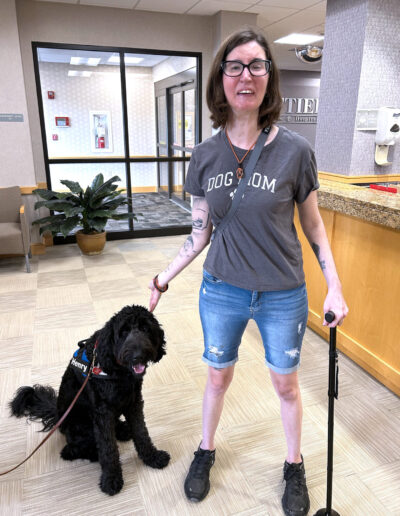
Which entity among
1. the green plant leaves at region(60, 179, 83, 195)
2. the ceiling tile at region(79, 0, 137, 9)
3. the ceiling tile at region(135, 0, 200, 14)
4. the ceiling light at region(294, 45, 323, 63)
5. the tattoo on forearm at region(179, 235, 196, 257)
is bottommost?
the green plant leaves at region(60, 179, 83, 195)

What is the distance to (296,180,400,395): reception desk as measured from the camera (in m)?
2.12

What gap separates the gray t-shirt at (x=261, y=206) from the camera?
3.83ft

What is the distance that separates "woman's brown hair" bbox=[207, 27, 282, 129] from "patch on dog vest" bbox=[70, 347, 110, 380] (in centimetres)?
101

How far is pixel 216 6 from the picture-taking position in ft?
14.8

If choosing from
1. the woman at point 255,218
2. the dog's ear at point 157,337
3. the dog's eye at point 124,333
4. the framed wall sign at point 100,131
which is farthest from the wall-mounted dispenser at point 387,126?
the framed wall sign at point 100,131

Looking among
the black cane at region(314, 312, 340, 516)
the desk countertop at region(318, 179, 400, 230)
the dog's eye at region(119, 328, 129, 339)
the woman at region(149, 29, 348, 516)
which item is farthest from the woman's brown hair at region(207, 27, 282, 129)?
the desk countertop at region(318, 179, 400, 230)

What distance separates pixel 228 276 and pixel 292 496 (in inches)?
35.8

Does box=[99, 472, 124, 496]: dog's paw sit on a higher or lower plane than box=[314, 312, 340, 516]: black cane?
lower

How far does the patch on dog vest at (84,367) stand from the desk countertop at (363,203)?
159cm

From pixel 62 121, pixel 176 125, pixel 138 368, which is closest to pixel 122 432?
pixel 138 368

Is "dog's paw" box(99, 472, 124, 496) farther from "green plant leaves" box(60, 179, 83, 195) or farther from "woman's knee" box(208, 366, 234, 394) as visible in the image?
"green plant leaves" box(60, 179, 83, 195)

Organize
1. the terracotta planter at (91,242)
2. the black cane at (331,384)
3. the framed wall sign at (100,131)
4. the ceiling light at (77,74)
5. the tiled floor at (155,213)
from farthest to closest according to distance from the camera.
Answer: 1. the tiled floor at (155,213)
2. the framed wall sign at (100,131)
3. the ceiling light at (77,74)
4. the terracotta planter at (91,242)
5. the black cane at (331,384)

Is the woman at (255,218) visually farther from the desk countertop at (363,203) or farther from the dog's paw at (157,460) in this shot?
the desk countertop at (363,203)

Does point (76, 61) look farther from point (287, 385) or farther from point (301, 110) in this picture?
point (301, 110)
